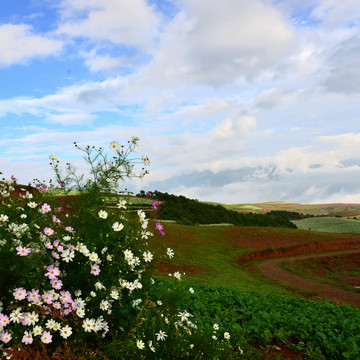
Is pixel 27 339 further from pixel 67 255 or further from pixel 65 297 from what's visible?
pixel 67 255

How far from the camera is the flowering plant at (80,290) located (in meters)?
3.59

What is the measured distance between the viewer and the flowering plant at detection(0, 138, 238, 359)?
3.59 m

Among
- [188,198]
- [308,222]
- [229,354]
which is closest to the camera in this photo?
[229,354]

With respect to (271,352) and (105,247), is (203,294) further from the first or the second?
(105,247)

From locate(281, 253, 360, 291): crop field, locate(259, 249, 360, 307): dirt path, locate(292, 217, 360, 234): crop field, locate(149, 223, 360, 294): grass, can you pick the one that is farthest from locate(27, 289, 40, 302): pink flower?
locate(292, 217, 360, 234): crop field

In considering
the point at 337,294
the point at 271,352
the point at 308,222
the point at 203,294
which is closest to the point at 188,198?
the point at 308,222

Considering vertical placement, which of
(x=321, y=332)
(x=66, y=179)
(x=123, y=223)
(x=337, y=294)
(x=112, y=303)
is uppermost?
(x=66, y=179)

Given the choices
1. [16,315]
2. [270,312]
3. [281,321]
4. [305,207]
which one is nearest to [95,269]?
[16,315]

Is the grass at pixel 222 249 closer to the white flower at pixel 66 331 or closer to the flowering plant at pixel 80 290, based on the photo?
the flowering plant at pixel 80 290

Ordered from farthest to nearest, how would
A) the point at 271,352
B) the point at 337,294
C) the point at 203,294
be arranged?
the point at 337,294
the point at 203,294
the point at 271,352

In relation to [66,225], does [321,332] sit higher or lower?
lower

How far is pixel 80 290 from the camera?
4.07 meters

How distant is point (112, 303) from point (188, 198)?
111 feet

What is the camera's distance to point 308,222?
44.0 metres
